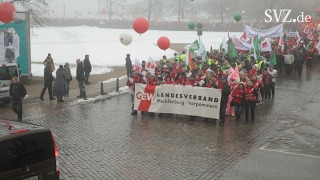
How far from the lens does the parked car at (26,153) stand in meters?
7.28

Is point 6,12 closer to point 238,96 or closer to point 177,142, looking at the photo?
point 238,96

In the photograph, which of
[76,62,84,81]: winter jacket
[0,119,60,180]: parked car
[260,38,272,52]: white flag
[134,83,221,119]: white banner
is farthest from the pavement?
[260,38,272,52]: white flag

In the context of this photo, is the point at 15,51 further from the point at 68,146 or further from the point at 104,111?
the point at 68,146

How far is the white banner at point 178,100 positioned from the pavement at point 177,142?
321 mm

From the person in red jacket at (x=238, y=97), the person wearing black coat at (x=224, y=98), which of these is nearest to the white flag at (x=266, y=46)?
the person in red jacket at (x=238, y=97)

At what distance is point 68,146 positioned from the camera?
13141 mm

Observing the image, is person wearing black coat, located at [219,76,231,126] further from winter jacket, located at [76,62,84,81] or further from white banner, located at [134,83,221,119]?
winter jacket, located at [76,62,84,81]

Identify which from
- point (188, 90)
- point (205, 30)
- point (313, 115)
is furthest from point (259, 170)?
point (205, 30)

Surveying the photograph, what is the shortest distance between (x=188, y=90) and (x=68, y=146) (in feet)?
15.9

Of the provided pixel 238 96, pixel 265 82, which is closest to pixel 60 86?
pixel 238 96

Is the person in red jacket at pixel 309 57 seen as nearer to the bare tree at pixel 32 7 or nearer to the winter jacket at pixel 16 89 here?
the bare tree at pixel 32 7

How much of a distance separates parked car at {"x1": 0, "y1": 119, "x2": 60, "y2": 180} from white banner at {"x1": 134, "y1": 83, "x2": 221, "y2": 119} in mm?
8650

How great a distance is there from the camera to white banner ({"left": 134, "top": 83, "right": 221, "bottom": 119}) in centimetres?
1612

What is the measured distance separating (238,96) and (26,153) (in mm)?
9589
